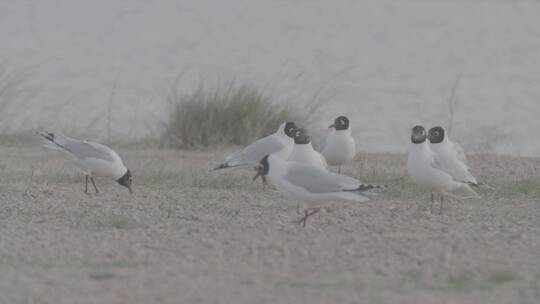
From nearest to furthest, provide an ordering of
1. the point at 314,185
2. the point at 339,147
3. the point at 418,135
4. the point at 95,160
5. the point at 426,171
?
the point at 314,185, the point at 426,171, the point at 418,135, the point at 95,160, the point at 339,147

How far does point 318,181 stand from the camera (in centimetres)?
734

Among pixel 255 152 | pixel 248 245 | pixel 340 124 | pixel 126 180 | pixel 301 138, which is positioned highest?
pixel 340 124

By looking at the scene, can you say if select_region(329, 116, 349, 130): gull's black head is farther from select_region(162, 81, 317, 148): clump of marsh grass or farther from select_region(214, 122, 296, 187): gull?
select_region(162, 81, 317, 148): clump of marsh grass

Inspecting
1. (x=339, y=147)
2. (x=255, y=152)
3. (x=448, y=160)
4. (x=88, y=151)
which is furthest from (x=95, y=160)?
(x=448, y=160)

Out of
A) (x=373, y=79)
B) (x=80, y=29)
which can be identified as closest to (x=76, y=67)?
(x=80, y=29)

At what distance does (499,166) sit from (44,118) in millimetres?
5538

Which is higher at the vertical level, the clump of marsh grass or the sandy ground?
the clump of marsh grass

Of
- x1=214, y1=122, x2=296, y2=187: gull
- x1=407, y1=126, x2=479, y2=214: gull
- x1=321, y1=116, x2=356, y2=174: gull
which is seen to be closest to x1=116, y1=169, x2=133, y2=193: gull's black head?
x1=214, y1=122, x2=296, y2=187: gull

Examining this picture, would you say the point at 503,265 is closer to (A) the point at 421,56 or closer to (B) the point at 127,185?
(B) the point at 127,185

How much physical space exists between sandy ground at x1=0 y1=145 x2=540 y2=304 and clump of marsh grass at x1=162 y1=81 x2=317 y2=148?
9.17 ft

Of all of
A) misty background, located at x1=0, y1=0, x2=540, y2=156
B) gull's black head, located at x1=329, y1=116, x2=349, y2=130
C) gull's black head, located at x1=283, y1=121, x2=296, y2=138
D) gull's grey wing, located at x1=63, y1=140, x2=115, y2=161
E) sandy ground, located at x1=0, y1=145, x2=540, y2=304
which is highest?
misty background, located at x1=0, y1=0, x2=540, y2=156

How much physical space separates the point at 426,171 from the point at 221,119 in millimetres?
4762

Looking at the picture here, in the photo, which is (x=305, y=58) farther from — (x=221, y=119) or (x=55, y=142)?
(x=55, y=142)

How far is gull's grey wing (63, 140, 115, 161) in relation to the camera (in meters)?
9.02
